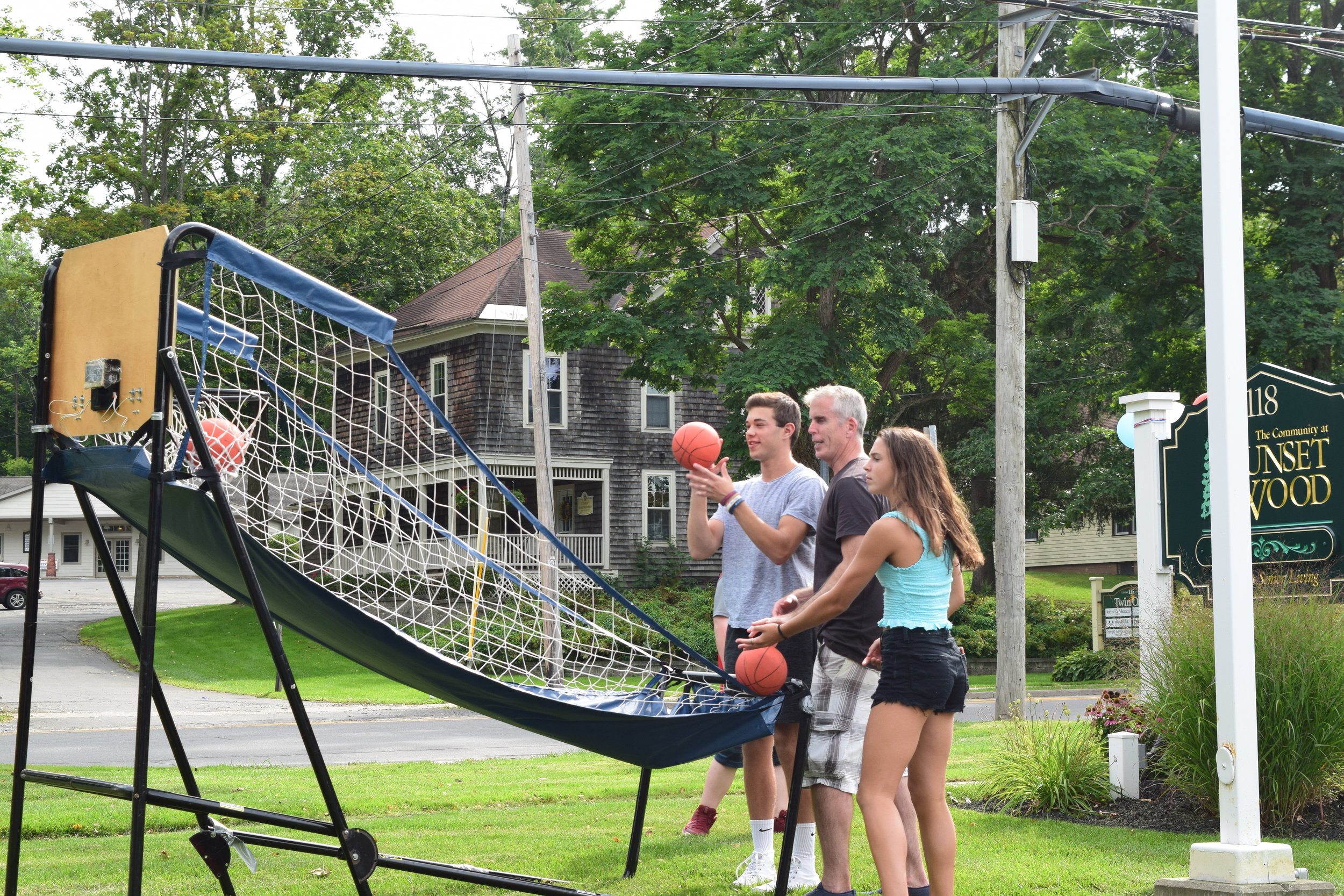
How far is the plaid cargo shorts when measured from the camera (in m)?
5.02

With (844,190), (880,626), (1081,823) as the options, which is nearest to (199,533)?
(880,626)

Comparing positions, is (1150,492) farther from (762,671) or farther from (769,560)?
(762,671)

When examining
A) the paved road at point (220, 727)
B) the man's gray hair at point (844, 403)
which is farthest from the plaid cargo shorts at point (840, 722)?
the paved road at point (220, 727)

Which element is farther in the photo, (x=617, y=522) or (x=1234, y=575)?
(x=617, y=522)

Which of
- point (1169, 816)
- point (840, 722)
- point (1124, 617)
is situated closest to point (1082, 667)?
point (1124, 617)

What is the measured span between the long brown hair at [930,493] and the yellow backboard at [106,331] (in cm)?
251

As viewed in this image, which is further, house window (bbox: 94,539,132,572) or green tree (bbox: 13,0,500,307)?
house window (bbox: 94,539,132,572)

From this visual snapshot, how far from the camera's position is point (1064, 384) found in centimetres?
3094

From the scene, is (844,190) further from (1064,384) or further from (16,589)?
(16,589)

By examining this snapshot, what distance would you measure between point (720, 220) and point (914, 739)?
23.1m

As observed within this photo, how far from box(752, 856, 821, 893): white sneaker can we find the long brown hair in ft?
5.66

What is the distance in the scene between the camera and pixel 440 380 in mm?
33375

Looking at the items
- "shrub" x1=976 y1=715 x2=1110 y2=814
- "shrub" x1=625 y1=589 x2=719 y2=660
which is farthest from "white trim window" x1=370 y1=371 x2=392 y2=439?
"shrub" x1=625 y1=589 x2=719 y2=660

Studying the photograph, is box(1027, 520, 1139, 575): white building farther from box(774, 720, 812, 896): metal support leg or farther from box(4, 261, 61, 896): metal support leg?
box(4, 261, 61, 896): metal support leg
